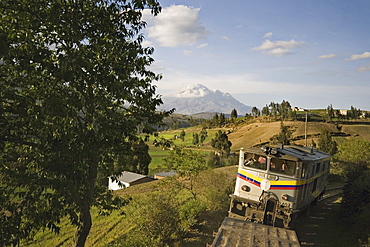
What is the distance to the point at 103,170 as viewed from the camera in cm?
993

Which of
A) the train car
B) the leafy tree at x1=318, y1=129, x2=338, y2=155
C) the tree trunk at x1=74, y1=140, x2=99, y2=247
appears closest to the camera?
the tree trunk at x1=74, y1=140, x2=99, y2=247

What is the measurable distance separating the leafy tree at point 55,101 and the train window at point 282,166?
25.0ft

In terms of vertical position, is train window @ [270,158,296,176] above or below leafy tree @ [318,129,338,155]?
above

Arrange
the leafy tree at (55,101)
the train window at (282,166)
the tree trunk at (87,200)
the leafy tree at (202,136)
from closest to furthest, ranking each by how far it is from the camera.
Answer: the leafy tree at (55,101) → the tree trunk at (87,200) → the train window at (282,166) → the leafy tree at (202,136)

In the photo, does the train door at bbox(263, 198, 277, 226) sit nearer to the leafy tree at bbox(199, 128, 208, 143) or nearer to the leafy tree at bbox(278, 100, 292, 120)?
the leafy tree at bbox(199, 128, 208, 143)

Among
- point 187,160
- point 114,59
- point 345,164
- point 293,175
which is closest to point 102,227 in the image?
point 187,160

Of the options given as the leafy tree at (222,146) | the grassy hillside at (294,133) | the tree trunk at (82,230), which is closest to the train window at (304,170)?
the tree trunk at (82,230)

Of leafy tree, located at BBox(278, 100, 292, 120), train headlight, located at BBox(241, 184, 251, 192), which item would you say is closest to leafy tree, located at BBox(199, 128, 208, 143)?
leafy tree, located at BBox(278, 100, 292, 120)

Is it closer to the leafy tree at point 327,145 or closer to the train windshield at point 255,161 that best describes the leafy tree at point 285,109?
the leafy tree at point 327,145

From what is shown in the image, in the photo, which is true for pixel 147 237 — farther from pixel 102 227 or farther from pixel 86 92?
pixel 102 227

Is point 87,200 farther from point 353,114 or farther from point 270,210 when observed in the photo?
point 353,114

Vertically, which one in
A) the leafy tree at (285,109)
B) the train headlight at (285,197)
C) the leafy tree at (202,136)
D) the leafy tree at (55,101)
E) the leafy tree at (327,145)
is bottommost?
the leafy tree at (202,136)

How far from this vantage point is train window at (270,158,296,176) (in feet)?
42.0

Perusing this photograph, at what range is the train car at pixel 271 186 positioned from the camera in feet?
41.6
